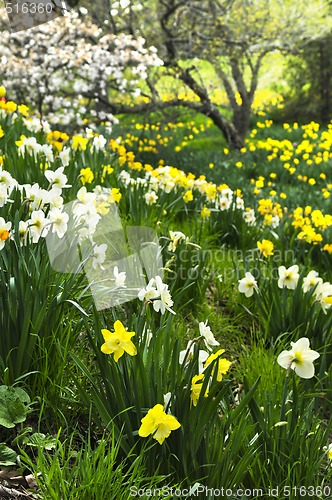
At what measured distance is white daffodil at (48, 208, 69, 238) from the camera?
75.9 inches

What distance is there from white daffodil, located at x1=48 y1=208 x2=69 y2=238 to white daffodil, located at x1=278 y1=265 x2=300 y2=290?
109cm

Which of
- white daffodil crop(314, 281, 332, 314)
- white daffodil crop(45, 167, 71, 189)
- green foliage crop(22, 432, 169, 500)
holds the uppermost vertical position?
white daffodil crop(45, 167, 71, 189)

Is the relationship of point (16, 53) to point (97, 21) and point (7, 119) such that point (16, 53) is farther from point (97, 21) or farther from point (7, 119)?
point (7, 119)

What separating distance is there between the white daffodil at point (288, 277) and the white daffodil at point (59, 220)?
1.09 meters

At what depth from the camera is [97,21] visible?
353 inches

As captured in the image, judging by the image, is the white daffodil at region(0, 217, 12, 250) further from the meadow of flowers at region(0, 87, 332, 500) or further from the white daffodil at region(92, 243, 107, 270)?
the white daffodil at region(92, 243, 107, 270)

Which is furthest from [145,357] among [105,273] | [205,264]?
[205,264]

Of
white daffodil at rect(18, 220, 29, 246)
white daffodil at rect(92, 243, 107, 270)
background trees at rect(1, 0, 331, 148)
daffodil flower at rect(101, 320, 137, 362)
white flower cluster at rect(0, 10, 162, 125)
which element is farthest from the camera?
background trees at rect(1, 0, 331, 148)

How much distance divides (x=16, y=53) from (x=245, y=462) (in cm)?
867

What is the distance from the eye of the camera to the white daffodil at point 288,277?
98.9 inches

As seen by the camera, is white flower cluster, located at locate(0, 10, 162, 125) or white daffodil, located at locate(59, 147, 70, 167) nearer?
white daffodil, located at locate(59, 147, 70, 167)

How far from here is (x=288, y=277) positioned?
2.53m

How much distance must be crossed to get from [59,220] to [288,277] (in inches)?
45.8

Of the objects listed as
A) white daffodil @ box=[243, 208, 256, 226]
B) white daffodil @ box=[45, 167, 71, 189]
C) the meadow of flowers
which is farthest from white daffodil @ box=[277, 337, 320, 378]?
white daffodil @ box=[243, 208, 256, 226]
